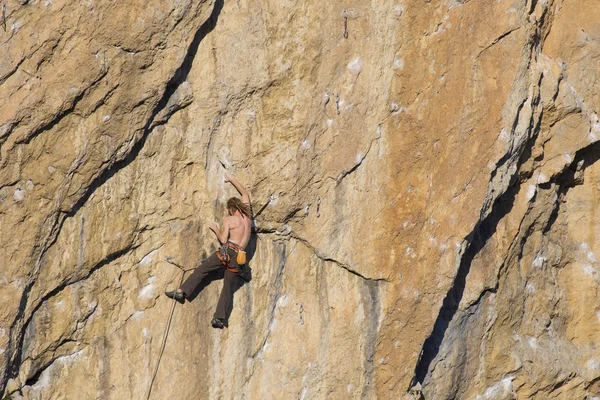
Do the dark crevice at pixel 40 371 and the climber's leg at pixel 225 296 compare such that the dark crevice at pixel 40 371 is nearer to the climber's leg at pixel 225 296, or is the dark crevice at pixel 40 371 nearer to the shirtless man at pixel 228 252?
the shirtless man at pixel 228 252

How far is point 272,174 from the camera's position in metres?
9.39

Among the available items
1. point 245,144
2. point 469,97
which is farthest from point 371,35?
point 245,144

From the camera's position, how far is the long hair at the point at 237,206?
912 cm

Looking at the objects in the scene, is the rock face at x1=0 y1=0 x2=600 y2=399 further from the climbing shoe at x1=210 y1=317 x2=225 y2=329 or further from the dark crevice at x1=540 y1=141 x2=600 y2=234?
the dark crevice at x1=540 y1=141 x2=600 y2=234

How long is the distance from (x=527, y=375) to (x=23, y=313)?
6.43 metres

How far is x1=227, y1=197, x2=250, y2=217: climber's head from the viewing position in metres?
9.12

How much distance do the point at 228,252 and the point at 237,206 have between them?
52 cm

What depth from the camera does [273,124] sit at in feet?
30.6

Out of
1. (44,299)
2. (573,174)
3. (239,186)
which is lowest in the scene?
(573,174)

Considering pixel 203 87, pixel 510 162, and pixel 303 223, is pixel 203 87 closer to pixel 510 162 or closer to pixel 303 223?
pixel 303 223

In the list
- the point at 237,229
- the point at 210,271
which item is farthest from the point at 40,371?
the point at 237,229

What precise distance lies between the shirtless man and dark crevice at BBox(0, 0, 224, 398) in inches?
42.0

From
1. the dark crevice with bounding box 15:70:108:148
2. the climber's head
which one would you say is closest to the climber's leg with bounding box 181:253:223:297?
the climber's head

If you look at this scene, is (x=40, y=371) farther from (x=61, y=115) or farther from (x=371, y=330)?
(x=371, y=330)
